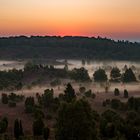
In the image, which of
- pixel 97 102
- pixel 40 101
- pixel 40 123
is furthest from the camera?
pixel 97 102

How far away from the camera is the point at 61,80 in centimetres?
12875

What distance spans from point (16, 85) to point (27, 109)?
3938 cm

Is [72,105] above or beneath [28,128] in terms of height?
above

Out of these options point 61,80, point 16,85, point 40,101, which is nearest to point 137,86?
point 61,80

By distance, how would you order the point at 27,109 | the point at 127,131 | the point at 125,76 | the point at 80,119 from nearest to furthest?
the point at 80,119 < the point at 127,131 < the point at 27,109 < the point at 125,76

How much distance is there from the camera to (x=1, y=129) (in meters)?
57.0

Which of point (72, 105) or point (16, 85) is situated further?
point (16, 85)

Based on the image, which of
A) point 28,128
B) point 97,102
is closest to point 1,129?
point 28,128

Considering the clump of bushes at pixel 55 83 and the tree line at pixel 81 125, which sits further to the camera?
the clump of bushes at pixel 55 83

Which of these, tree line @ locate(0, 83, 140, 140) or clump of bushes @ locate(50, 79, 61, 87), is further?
clump of bushes @ locate(50, 79, 61, 87)

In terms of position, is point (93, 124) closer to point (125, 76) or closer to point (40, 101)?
point (40, 101)

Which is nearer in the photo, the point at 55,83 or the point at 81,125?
the point at 81,125

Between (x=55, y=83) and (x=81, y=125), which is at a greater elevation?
(x=55, y=83)

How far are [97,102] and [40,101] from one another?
15639 millimetres
